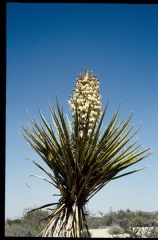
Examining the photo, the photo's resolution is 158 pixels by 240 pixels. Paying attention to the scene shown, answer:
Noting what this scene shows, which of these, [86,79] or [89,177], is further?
[86,79]

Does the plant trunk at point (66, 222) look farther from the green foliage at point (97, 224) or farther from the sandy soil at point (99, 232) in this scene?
the sandy soil at point (99, 232)

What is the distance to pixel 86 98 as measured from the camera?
13.2ft

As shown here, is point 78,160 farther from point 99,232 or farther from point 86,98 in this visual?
point 99,232

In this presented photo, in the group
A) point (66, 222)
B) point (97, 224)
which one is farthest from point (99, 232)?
point (66, 222)

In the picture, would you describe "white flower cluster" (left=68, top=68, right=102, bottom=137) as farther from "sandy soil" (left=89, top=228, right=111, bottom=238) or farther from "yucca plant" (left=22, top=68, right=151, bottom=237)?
"sandy soil" (left=89, top=228, right=111, bottom=238)

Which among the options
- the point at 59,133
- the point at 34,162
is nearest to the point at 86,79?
the point at 59,133

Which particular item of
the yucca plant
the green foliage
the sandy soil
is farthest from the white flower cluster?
the sandy soil

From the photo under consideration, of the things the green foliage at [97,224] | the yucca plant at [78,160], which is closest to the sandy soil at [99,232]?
the green foliage at [97,224]

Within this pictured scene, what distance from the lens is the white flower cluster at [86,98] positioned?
13.0 feet

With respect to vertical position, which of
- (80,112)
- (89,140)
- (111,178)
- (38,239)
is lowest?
(38,239)

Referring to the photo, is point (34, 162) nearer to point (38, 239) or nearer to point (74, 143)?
point (74, 143)

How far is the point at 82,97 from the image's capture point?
4039 mm

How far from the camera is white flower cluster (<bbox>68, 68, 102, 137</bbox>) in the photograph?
396cm
